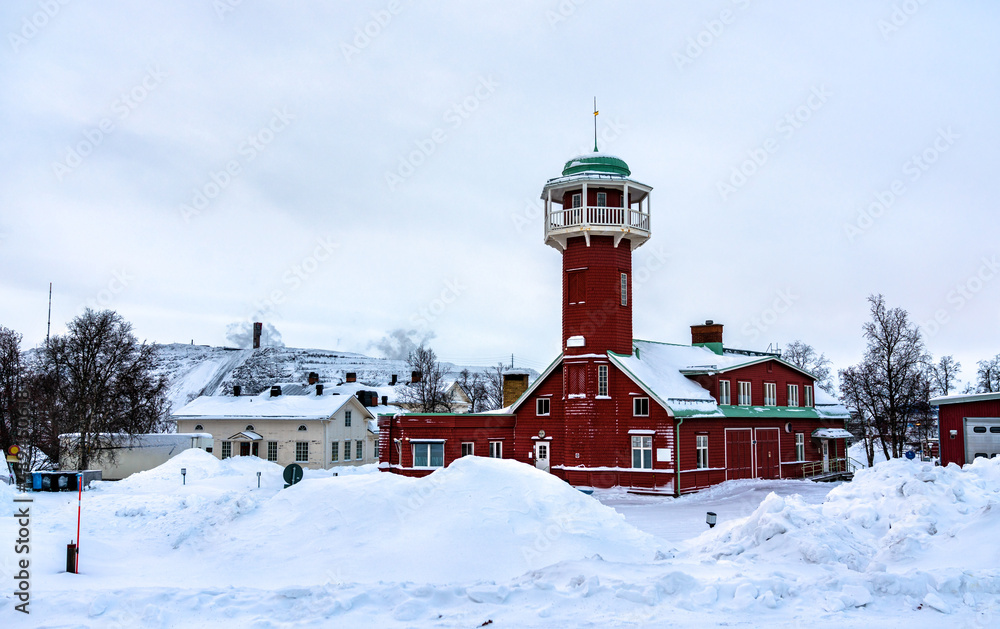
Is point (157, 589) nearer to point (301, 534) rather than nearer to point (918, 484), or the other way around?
point (301, 534)

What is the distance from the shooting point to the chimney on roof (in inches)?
1779

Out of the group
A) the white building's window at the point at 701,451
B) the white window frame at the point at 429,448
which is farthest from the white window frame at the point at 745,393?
the white window frame at the point at 429,448

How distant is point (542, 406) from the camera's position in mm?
38312

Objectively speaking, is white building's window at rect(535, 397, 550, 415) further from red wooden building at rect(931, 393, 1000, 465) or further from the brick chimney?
red wooden building at rect(931, 393, 1000, 465)

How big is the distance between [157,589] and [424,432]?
26.5 meters

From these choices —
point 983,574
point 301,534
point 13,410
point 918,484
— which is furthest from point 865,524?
point 13,410

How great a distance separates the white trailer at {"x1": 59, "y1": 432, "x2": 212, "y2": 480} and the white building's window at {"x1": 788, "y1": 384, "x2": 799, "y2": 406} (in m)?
37.7

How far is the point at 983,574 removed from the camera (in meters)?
13.1

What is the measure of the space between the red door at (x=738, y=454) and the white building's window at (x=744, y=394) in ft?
5.68

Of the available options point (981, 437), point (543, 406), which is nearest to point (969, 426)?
point (981, 437)

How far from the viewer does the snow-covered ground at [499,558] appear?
11.5m

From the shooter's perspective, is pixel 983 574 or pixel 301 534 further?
pixel 301 534

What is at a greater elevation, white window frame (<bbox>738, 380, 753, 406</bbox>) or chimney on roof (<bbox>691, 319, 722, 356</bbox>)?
chimney on roof (<bbox>691, 319, 722, 356</bbox>)

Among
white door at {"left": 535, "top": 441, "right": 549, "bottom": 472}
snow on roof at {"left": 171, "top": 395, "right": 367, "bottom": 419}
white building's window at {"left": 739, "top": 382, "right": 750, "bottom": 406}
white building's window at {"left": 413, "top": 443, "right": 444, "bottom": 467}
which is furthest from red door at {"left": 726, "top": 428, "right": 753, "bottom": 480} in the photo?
snow on roof at {"left": 171, "top": 395, "right": 367, "bottom": 419}
